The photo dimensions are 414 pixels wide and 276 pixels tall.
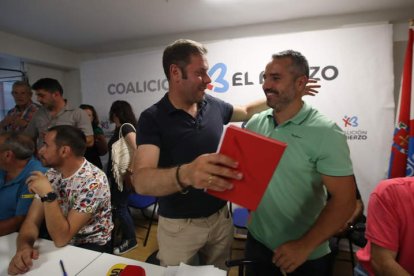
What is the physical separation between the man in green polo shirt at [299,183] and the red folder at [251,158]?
475mm

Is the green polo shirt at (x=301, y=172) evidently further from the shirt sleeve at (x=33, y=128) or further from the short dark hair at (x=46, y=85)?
Answer: the shirt sleeve at (x=33, y=128)

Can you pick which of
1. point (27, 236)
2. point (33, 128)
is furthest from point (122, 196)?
point (27, 236)

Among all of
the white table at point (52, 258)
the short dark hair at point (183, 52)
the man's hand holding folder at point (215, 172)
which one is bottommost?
the white table at point (52, 258)

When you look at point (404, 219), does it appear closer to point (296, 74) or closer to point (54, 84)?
point (296, 74)

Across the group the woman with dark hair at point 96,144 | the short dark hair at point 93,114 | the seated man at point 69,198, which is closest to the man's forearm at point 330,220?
the seated man at point 69,198

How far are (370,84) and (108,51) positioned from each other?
351 centimetres

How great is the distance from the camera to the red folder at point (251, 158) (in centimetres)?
62

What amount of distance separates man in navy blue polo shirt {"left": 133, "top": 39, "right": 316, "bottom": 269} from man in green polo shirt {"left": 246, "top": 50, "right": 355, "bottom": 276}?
0.77 feet

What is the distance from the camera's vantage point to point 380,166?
247 centimetres

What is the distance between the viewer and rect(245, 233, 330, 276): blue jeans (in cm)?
117

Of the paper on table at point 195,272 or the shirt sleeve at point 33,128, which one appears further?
the shirt sleeve at point 33,128

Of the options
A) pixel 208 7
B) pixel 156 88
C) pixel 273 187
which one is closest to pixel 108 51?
pixel 156 88

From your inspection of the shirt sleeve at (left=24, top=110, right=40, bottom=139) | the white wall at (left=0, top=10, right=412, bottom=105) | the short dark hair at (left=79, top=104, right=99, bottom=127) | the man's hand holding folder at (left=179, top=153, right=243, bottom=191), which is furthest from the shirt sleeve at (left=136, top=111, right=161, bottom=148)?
the short dark hair at (left=79, top=104, right=99, bottom=127)

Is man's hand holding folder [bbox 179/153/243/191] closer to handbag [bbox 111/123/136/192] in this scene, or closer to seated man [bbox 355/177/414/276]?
seated man [bbox 355/177/414/276]
